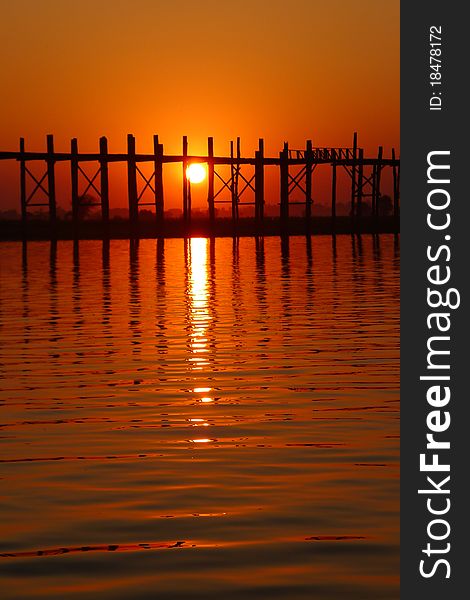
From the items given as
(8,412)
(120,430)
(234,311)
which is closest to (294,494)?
(120,430)

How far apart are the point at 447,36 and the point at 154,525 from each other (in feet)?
16.2

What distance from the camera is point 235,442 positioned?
9125mm

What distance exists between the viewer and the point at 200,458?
8547 millimetres

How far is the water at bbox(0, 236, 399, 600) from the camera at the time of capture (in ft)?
19.9

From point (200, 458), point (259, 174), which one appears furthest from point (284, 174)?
point (200, 458)

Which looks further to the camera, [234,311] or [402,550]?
[234,311]

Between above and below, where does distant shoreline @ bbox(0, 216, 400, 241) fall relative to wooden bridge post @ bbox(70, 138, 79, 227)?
below

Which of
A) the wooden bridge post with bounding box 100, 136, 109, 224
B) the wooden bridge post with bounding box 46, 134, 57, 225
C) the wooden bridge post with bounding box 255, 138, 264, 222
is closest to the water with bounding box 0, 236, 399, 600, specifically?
the wooden bridge post with bounding box 46, 134, 57, 225

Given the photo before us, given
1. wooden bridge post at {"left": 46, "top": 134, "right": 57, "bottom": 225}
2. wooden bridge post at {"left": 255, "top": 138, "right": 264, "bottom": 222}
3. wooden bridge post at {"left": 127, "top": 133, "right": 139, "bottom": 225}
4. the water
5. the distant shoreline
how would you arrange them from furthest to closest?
the distant shoreline < wooden bridge post at {"left": 255, "top": 138, "right": 264, "bottom": 222} < wooden bridge post at {"left": 127, "top": 133, "right": 139, "bottom": 225} < wooden bridge post at {"left": 46, "top": 134, "right": 57, "bottom": 225} < the water

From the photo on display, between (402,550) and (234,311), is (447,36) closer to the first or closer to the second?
(402,550)

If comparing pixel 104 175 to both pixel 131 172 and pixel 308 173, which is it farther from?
pixel 308 173

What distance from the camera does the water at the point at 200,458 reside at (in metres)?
6.05

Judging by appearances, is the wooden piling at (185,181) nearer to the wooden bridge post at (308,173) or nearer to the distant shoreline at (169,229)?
the wooden bridge post at (308,173)

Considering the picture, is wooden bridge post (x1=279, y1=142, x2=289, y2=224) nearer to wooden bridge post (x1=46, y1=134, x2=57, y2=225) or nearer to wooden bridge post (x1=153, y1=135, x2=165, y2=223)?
wooden bridge post (x1=153, y1=135, x2=165, y2=223)
